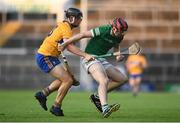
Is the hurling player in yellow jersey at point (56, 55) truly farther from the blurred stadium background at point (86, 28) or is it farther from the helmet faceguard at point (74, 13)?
the blurred stadium background at point (86, 28)

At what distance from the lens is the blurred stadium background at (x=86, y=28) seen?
34906 millimetres

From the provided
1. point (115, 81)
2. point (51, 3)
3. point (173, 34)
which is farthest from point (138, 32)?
point (115, 81)

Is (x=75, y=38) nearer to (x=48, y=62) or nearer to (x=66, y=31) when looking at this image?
(x=66, y=31)

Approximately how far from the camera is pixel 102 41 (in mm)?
14094

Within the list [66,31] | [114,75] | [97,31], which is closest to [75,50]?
[66,31]

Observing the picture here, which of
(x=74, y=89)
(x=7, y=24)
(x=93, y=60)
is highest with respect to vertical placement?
(x=93, y=60)

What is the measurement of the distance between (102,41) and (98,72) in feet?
2.06

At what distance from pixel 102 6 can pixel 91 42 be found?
2238 centimetres

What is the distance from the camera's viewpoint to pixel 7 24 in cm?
3606

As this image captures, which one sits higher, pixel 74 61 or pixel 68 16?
pixel 68 16

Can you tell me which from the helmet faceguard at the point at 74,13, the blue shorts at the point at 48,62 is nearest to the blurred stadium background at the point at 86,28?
the blue shorts at the point at 48,62

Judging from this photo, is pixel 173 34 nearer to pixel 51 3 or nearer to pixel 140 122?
pixel 51 3

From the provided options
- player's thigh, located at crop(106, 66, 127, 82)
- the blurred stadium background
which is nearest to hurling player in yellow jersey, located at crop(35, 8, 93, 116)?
player's thigh, located at crop(106, 66, 127, 82)

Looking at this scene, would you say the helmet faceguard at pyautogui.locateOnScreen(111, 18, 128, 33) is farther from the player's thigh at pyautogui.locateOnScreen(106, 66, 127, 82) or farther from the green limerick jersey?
the player's thigh at pyautogui.locateOnScreen(106, 66, 127, 82)
